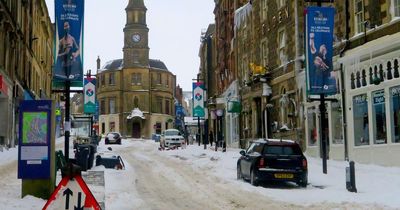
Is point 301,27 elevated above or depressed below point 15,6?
below

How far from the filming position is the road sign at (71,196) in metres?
7.64

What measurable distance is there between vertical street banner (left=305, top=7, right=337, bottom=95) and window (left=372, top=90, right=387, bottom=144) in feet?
6.63

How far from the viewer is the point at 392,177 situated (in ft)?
57.7

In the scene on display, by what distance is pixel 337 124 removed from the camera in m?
25.0

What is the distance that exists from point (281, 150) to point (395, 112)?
518 cm

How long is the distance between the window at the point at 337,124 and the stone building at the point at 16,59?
1811cm

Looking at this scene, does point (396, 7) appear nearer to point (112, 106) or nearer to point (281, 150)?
point (281, 150)

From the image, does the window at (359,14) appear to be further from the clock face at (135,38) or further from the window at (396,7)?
the clock face at (135,38)

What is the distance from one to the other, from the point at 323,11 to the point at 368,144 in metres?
5.69

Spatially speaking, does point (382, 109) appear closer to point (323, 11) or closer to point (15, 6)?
point (323, 11)

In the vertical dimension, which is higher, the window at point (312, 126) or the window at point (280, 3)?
the window at point (280, 3)

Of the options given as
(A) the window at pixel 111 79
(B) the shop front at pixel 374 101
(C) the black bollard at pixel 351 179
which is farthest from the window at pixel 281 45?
(A) the window at pixel 111 79

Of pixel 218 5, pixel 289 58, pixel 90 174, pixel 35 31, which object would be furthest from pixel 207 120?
pixel 90 174

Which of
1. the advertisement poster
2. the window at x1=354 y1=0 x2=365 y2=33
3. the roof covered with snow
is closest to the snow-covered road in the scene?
the advertisement poster
